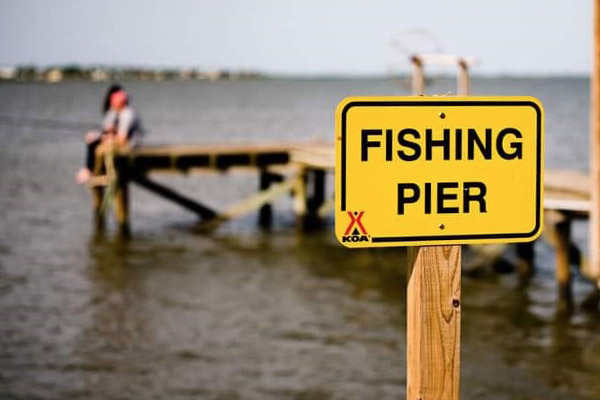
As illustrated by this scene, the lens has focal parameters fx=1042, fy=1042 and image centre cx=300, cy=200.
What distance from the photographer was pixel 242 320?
12617 mm

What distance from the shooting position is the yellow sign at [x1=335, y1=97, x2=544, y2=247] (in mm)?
2822

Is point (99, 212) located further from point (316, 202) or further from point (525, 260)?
point (525, 260)

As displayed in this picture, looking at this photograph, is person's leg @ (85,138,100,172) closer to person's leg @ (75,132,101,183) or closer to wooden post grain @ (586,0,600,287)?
person's leg @ (75,132,101,183)

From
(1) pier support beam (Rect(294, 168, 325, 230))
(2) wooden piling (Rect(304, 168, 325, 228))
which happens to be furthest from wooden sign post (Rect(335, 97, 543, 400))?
(2) wooden piling (Rect(304, 168, 325, 228))

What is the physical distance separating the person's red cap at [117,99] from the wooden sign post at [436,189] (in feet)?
49.6

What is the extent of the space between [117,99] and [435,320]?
49.8 feet

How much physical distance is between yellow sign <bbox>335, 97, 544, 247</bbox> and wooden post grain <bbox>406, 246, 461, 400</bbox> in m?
0.07

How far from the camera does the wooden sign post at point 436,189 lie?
111 inches

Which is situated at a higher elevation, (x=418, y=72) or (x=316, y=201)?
(x=418, y=72)

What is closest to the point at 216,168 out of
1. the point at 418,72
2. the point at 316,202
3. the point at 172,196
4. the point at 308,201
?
the point at 172,196

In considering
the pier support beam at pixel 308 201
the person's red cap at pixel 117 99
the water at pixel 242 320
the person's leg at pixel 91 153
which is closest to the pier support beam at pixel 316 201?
the pier support beam at pixel 308 201

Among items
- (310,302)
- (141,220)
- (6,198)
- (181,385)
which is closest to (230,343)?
(181,385)

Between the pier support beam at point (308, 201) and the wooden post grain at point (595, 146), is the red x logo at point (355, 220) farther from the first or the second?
the pier support beam at point (308, 201)

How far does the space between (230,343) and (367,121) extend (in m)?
8.85
